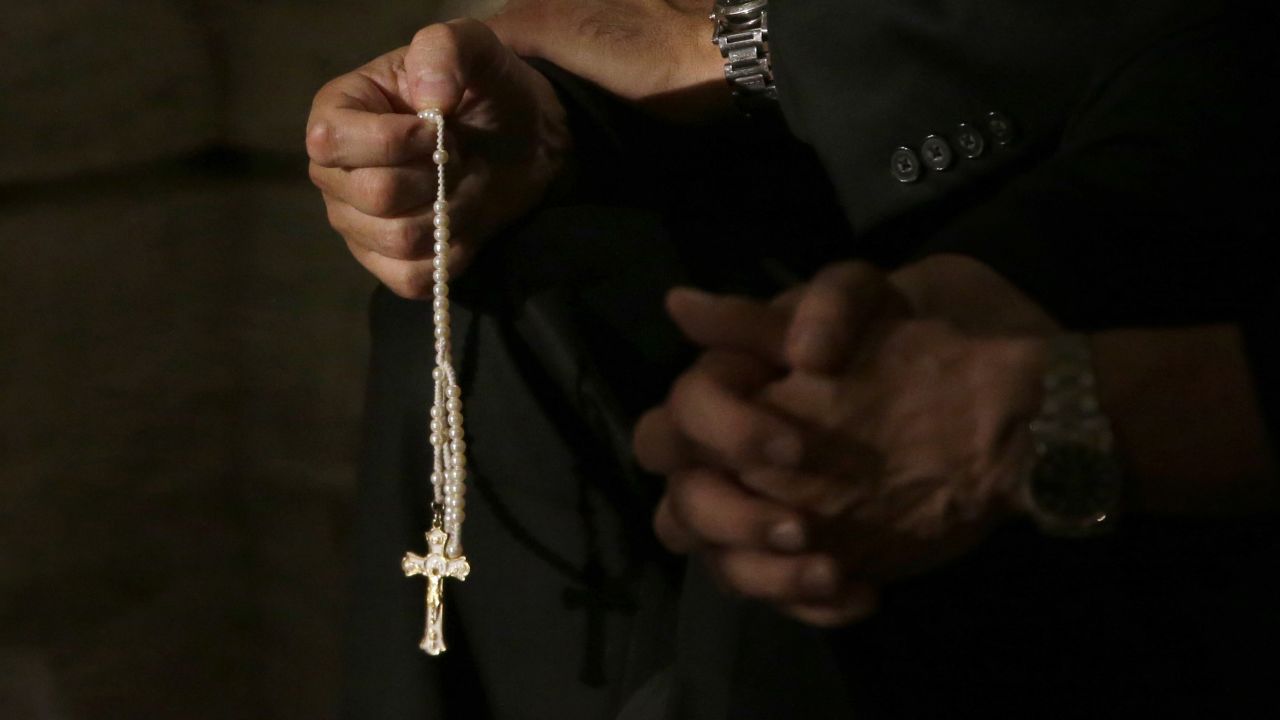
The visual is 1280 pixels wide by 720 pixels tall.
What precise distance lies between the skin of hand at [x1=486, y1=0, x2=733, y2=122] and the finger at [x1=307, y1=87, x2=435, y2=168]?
177mm

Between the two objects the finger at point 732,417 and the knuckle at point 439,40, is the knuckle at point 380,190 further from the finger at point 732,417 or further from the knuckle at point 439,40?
the finger at point 732,417

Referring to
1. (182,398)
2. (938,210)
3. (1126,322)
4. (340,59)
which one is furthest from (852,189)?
(182,398)

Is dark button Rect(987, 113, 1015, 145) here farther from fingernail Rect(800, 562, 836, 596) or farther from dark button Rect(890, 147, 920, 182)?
fingernail Rect(800, 562, 836, 596)

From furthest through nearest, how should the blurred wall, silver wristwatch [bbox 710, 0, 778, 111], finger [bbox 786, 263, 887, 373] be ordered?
1. the blurred wall
2. silver wristwatch [bbox 710, 0, 778, 111]
3. finger [bbox 786, 263, 887, 373]

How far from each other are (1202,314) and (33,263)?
73 cm

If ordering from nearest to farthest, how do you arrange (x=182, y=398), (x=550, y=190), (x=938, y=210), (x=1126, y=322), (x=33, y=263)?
(x=1126, y=322), (x=938, y=210), (x=550, y=190), (x=33, y=263), (x=182, y=398)

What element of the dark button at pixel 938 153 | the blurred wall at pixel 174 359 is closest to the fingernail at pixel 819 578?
the dark button at pixel 938 153

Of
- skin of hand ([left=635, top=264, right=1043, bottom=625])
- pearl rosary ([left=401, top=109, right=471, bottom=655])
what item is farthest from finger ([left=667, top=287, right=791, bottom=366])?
pearl rosary ([left=401, top=109, right=471, bottom=655])

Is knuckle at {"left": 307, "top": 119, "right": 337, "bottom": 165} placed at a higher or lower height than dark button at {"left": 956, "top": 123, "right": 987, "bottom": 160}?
lower

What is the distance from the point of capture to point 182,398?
3.15 ft

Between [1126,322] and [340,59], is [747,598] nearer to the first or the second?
[1126,322]

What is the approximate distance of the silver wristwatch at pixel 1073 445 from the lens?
37 cm

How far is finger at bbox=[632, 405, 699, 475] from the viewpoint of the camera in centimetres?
40

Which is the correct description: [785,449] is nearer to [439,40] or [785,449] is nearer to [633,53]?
[439,40]
